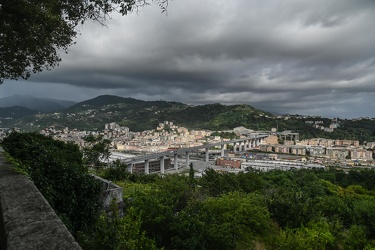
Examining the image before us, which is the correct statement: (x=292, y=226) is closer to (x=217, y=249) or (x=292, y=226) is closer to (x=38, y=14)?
(x=217, y=249)

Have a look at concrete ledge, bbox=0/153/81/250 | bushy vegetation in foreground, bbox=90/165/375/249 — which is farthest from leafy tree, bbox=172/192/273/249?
concrete ledge, bbox=0/153/81/250

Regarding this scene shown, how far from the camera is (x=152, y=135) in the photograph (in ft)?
389

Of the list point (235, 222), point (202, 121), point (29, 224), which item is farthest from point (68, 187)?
point (202, 121)

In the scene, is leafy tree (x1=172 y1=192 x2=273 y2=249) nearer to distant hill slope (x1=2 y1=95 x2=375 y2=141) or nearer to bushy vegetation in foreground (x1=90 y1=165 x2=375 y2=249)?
bushy vegetation in foreground (x1=90 y1=165 x2=375 y2=249)

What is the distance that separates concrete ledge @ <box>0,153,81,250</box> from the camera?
165 centimetres

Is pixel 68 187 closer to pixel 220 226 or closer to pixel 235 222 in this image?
pixel 220 226

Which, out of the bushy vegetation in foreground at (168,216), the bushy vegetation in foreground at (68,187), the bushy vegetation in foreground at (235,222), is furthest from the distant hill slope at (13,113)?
the bushy vegetation in foreground at (68,187)

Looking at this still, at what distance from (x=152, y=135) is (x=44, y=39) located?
4468 inches

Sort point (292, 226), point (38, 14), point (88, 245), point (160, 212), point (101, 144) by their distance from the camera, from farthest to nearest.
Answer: point (101, 144) → point (292, 226) → point (160, 212) → point (38, 14) → point (88, 245)

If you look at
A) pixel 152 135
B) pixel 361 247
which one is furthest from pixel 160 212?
pixel 152 135

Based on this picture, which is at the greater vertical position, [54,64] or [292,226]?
[54,64]

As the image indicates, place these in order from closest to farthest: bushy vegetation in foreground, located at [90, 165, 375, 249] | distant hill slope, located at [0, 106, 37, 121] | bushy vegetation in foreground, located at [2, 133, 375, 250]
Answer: bushy vegetation in foreground, located at [2, 133, 375, 250], bushy vegetation in foreground, located at [90, 165, 375, 249], distant hill slope, located at [0, 106, 37, 121]

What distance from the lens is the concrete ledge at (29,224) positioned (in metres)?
1.65

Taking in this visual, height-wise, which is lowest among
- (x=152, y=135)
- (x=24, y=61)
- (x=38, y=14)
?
(x=152, y=135)
